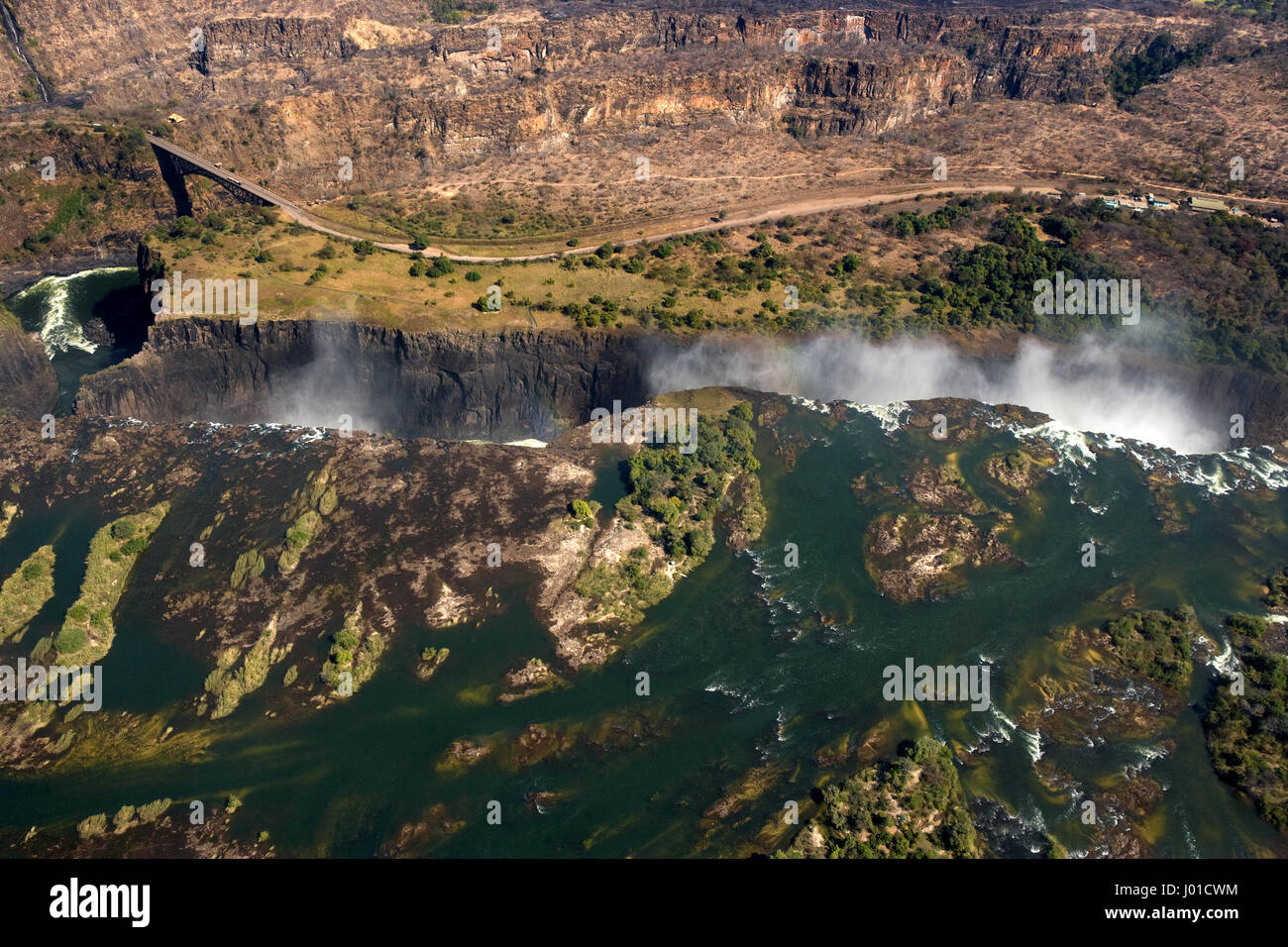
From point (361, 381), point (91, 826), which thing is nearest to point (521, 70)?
point (361, 381)

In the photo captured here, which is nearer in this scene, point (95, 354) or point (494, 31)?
point (95, 354)

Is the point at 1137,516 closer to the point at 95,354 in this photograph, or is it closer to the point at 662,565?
the point at 662,565

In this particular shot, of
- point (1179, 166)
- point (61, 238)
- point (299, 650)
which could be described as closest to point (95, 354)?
point (61, 238)

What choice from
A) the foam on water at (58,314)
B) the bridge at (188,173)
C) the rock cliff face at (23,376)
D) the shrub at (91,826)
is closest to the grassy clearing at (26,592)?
the shrub at (91,826)

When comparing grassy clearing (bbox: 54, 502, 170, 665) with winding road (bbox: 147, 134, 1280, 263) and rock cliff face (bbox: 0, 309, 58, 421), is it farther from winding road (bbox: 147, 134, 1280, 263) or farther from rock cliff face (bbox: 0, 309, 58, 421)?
winding road (bbox: 147, 134, 1280, 263)

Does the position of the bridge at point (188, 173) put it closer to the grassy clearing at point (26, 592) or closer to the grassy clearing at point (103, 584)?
the grassy clearing at point (103, 584)
